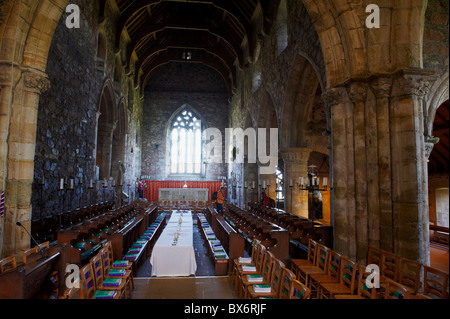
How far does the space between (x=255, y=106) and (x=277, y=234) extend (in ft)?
32.0

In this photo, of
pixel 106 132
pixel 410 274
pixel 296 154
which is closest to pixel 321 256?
pixel 410 274

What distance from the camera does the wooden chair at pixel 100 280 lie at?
3.79m

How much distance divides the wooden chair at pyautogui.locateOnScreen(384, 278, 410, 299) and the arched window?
2083 cm

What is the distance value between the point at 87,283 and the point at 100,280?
0.80ft

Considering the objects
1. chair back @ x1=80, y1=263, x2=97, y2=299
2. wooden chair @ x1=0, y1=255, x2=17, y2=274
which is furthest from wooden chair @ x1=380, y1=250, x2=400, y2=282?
wooden chair @ x1=0, y1=255, x2=17, y2=274

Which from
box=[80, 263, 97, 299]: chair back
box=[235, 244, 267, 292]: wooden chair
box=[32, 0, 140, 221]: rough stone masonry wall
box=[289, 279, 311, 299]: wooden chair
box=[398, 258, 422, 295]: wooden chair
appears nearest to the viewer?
box=[289, 279, 311, 299]: wooden chair

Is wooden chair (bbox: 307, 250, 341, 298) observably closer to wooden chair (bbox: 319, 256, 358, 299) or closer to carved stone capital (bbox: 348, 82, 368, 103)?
wooden chair (bbox: 319, 256, 358, 299)

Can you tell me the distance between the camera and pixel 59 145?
826cm

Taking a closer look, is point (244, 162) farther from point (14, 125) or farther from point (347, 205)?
point (14, 125)

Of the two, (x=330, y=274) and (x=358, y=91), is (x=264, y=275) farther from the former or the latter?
(x=358, y=91)

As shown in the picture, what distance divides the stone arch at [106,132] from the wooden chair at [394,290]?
41.8ft

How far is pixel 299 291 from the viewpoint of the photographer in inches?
120

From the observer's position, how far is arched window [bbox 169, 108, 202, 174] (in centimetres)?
2366
